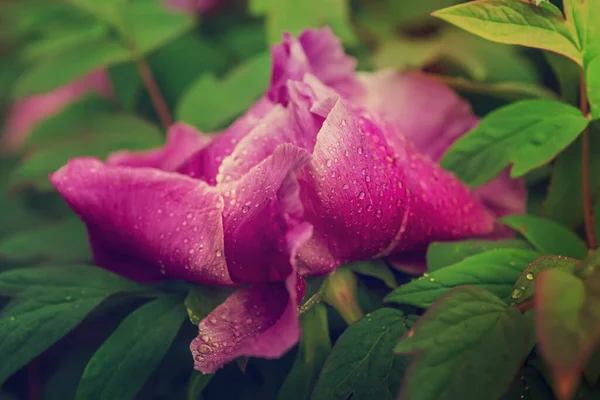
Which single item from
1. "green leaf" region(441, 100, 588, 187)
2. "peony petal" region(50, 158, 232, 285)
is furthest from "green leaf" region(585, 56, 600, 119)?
"peony petal" region(50, 158, 232, 285)

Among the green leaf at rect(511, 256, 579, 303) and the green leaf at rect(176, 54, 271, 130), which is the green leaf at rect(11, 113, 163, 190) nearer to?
the green leaf at rect(176, 54, 271, 130)

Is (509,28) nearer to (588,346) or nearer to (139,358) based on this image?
(588,346)

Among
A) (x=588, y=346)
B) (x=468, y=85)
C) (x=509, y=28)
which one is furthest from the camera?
(x=468, y=85)

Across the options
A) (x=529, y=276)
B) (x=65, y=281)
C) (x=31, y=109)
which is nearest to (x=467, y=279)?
(x=529, y=276)

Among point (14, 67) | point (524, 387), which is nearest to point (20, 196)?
point (14, 67)

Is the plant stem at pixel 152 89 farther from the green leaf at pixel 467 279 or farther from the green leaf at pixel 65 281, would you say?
the green leaf at pixel 467 279

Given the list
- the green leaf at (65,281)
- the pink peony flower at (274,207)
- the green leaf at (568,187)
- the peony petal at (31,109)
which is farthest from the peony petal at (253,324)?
the peony petal at (31,109)
